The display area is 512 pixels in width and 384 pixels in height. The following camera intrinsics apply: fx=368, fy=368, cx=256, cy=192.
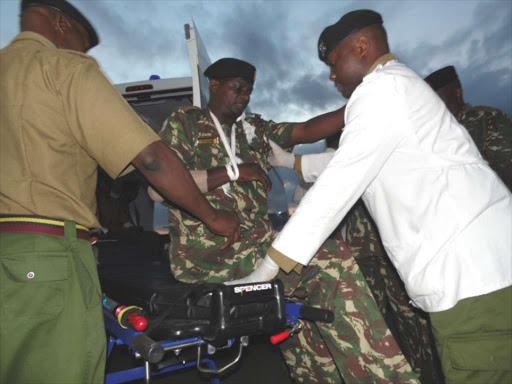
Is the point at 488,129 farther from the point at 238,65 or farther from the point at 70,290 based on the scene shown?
the point at 70,290

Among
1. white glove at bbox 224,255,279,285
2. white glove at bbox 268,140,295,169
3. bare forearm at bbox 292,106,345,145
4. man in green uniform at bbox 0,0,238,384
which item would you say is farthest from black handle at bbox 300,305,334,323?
bare forearm at bbox 292,106,345,145

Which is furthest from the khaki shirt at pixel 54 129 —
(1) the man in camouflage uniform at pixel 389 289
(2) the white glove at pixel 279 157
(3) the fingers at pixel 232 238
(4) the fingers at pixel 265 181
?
(1) the man in camouflage uniform at pixel 389 289

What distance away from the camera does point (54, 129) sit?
1.41m

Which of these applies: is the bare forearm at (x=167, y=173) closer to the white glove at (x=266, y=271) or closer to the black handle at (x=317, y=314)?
the white glove at (x=266, y=271)

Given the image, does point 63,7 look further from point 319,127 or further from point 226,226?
point 319,127

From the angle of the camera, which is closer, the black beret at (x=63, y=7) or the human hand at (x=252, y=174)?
the black beret at (x=63, y=7)

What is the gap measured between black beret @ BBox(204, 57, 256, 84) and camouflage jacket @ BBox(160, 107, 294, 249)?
0.93 ft

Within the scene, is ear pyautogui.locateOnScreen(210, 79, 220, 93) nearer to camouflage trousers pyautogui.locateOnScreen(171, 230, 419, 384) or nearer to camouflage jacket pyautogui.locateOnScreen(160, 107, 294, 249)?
camouflage jacket pyautogui.locateOnScreen(160, 107, 294, 249)

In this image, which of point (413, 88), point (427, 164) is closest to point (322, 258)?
point (427, 164)

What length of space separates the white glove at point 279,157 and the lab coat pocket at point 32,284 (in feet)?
5.58

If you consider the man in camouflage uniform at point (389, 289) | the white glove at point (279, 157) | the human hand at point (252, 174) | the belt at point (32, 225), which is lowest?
the man in camouflage uniform at point (389, 289)

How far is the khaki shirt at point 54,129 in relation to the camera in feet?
4.50

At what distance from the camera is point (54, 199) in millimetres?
1418

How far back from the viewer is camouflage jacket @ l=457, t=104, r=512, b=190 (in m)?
3.39
